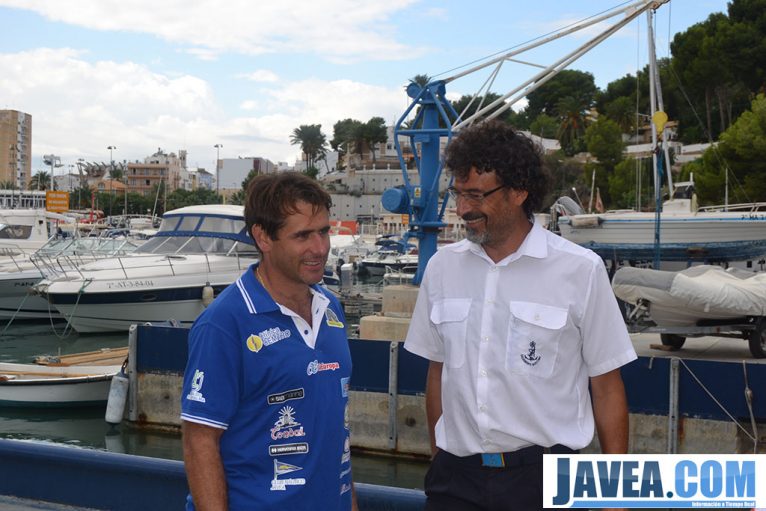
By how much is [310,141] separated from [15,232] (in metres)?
107

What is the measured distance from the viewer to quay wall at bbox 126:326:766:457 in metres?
9.38

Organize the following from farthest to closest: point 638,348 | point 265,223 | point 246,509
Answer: point 638,348 < point 265,223 < point 246,509

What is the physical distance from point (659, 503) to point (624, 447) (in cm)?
91

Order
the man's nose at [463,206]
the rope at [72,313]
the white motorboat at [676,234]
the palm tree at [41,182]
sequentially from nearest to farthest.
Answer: the man's nose at [463,206] → the rope at [72,313] → the white motorboat at [676,234] → the palm tree at [41,182]

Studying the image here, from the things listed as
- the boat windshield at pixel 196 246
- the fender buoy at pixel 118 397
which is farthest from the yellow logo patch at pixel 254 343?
the boat windshield at pixel 196 246

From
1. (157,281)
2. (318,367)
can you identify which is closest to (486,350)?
(318,367)

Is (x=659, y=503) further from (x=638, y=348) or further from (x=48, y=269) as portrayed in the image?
(x=48, y=269)

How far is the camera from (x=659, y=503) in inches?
144

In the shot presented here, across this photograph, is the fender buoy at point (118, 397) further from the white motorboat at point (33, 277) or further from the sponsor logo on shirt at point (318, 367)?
the white motorboat at point (33, 277)

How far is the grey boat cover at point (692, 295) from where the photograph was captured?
11.7 m

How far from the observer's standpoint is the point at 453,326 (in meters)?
3.05

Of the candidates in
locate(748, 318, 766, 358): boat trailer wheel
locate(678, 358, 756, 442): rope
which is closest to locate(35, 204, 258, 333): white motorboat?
locate(748, 318, 766, 358): boat trailer wheel

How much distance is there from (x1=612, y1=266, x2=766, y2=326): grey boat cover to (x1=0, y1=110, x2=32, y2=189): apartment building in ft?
489

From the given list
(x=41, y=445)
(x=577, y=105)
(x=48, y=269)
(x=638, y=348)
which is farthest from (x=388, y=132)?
(x=41, y=445)
